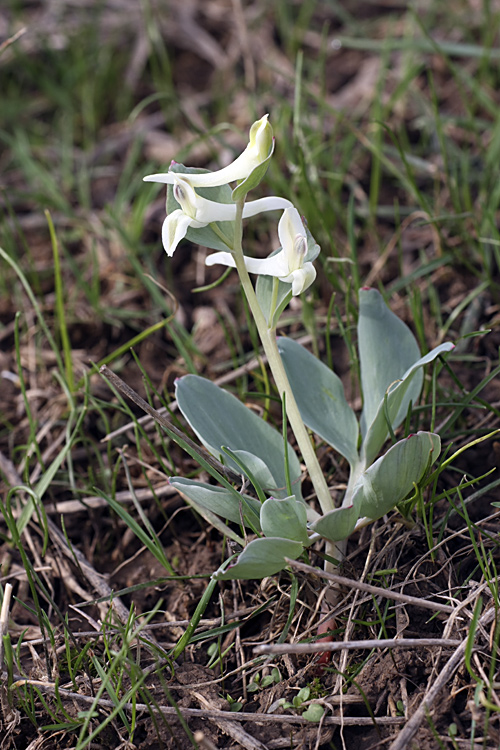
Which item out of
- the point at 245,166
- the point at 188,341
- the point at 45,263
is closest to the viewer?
the point at 245,166

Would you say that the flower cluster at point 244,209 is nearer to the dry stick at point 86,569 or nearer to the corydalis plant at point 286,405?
the corydalis plant at point 286,405

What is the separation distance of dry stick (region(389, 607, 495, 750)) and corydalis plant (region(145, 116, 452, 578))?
0.27 m

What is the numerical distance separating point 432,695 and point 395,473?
39 centimetres

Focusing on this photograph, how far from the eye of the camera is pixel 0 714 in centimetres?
132

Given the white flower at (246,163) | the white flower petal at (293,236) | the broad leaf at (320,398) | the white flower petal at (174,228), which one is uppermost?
the white flower at (246,163)

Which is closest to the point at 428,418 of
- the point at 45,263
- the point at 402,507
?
the point at 402,507

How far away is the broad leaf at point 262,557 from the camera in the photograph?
112 centimetres

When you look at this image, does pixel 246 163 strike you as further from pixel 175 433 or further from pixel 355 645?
pixel 355 645

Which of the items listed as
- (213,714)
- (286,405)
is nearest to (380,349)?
(286,405)

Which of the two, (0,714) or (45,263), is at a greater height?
(45,263)

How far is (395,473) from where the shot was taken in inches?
46.9

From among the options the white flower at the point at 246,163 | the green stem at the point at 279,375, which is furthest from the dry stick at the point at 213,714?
the white flower at the point at 246,163

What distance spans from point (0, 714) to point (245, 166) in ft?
3.74

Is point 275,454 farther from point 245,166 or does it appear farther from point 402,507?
point 245,166
